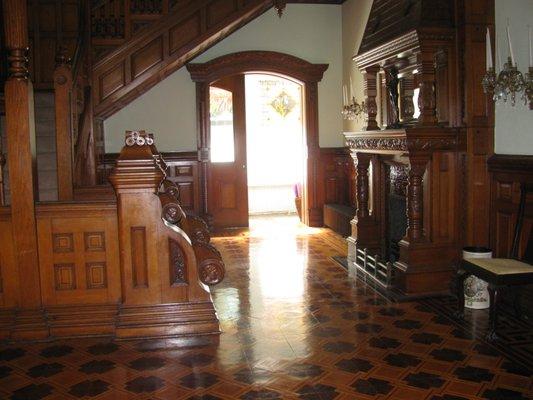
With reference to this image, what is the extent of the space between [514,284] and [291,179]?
8.52 metres

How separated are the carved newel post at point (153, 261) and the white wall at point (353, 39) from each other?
5503 millimetres

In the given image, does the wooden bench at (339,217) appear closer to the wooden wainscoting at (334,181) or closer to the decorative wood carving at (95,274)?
the wooden wainscoting at (334,181)

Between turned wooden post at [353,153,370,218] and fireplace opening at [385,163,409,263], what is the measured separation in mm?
305

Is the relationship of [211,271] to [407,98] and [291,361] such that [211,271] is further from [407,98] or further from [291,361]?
[407,98]

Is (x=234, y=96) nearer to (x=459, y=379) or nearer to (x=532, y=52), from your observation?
(x=532, y=52)

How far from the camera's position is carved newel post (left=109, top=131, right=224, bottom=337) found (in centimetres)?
416

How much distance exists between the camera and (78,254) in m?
4.28

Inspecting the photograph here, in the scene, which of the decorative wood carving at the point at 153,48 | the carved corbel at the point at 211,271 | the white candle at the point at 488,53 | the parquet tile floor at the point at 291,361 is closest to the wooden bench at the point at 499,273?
the parquet tile floor at the point at 291,361

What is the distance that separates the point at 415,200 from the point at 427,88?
102 centimetres

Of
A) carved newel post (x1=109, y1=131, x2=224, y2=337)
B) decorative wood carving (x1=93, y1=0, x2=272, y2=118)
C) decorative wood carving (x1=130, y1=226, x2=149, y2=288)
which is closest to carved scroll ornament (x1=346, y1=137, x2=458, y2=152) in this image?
carved newel post (x1=109, y1=131, x2=224, y2=337)

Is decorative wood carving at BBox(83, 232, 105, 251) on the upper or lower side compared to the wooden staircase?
lower

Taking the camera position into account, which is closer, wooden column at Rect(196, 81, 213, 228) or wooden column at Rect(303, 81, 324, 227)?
wooden column at Rect(196, 81, 213, 228)

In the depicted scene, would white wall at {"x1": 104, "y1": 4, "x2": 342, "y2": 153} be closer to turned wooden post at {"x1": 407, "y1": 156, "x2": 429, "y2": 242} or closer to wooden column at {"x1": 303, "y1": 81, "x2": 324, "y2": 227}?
wooden column at {"x1": 303, "y1": 81, "x2": 324, "y2": 227}

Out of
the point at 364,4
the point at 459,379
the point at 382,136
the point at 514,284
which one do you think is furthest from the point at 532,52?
the point at 364,4
